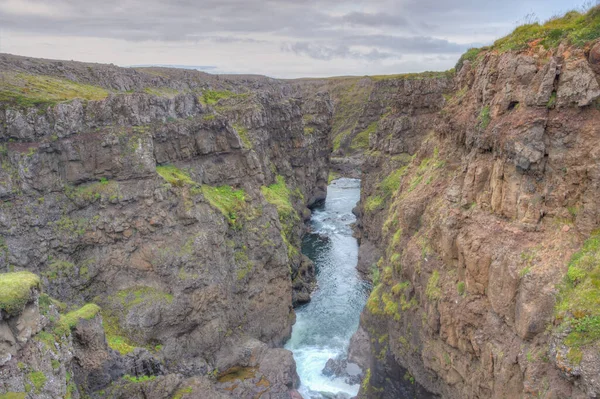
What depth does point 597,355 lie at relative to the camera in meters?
13.4

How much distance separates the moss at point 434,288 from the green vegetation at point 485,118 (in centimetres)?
740

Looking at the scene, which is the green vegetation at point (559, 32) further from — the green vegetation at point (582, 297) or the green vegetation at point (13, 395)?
the green vegetation at point (13, 395)

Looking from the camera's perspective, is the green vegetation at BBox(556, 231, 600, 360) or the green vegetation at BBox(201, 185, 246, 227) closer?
the green vegetation at BBox(556, 231, 600, 360)

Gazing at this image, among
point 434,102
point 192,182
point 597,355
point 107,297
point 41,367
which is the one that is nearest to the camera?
point 597,355

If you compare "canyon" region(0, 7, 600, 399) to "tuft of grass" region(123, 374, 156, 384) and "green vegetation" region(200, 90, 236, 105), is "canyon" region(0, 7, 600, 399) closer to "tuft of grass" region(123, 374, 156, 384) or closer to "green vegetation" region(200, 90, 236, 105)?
"tuft of grass" region(123, 374, 156, 384)

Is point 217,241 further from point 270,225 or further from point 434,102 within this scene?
point 434,102

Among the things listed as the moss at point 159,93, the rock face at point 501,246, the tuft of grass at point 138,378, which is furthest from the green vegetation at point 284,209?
the rock face at point 501,246

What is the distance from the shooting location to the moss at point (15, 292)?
15711 mm

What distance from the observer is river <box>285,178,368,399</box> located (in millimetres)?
34438

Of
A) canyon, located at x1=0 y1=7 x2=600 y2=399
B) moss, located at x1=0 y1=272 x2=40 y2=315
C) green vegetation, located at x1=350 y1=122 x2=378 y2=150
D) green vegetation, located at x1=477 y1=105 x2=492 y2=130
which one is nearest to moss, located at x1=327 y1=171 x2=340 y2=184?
green vegetation, located at x1=350 y1=122 x2=378 y2=150

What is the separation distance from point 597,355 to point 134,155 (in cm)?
3113

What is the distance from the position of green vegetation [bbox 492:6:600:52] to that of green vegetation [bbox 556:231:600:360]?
768 centimetres

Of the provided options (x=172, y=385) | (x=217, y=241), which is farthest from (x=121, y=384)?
(x=217, y=241)

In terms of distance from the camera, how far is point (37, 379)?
16.4m
